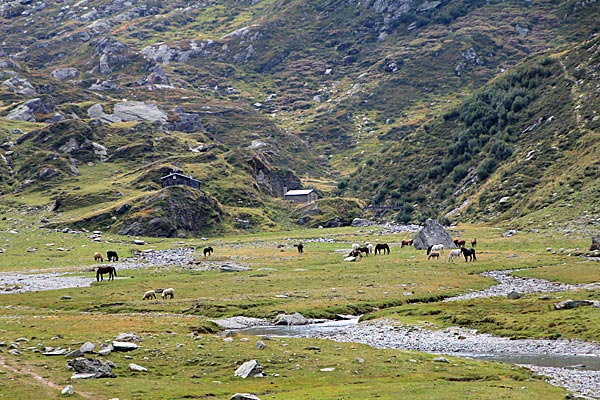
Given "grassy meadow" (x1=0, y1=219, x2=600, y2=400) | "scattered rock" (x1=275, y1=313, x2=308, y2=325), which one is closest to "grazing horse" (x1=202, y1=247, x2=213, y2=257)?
"grassy meadow" (x1=0, y1=219, x2=600, y2=400)

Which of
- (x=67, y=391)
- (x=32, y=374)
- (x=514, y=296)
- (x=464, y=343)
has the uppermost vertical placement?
(x=514, y=296)

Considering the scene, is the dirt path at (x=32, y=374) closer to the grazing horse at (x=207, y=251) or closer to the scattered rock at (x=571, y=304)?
the scattered rock at (x=571, y=304)

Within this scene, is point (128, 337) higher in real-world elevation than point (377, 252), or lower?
lower

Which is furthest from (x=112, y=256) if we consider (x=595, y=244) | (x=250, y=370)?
(x=250, y=370)

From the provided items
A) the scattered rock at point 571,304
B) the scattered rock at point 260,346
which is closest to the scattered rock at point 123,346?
the scattered rock at point 260,346

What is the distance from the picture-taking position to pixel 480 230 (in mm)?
150625

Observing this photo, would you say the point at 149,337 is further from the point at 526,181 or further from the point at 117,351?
the point at 526,181

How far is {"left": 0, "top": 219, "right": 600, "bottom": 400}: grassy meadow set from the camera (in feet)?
124

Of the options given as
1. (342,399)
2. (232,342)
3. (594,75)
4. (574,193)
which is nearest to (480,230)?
(574,193)

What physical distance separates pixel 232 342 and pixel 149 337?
236 inches

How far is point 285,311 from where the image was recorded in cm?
6781

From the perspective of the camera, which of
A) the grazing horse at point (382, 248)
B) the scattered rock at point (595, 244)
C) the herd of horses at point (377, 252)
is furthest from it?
the grazing horse at point (382, 248)

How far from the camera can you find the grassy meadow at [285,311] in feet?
124

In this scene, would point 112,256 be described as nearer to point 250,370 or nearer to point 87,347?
point 87,347
